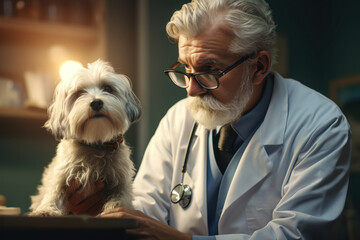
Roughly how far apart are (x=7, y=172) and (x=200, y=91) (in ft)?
6.40

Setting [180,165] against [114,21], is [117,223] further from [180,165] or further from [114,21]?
[114,21]

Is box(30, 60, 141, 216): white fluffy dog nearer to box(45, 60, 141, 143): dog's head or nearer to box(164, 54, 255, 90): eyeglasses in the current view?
box(45, 60, 141, 143): dog's head

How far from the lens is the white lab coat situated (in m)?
1.53

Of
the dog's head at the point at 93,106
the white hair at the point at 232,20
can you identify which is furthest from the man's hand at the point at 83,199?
the white hair at the point at 232,20

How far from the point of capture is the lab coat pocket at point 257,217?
166 cm

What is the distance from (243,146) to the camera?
1.83 m

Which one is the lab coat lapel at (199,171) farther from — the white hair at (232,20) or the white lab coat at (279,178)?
the white hair at (232,20)

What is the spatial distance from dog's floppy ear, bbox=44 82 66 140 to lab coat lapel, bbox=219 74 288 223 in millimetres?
670

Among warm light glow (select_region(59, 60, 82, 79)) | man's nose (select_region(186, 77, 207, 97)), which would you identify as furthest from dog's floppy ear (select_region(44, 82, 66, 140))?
man's nose (select_region(186, 77, 207, 97))

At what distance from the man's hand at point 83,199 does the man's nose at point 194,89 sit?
1.65 feet

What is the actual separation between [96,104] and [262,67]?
2.51 feet

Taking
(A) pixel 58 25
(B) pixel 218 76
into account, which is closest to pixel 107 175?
(B) pixel 218 76

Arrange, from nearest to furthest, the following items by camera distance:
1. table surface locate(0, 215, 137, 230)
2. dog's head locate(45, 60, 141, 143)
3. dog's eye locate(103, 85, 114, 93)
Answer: table surface locate(0, 215, 137, 230) < dog's head locate(45, 60, 141, 143) < dog's eye locate(103, 85, 114, 93)

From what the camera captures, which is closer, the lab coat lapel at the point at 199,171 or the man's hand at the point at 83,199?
the man's hand at the point at 83,199
